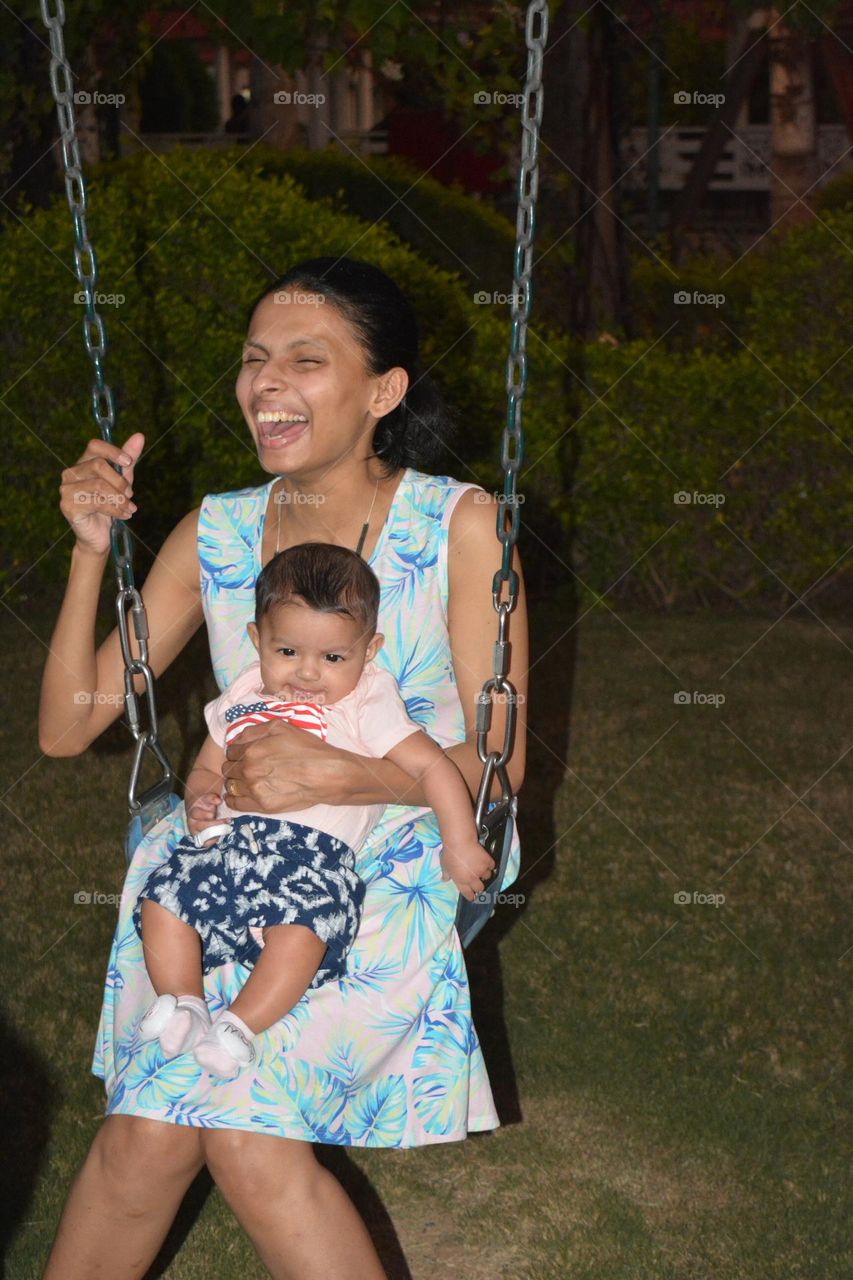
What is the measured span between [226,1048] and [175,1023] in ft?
0.28

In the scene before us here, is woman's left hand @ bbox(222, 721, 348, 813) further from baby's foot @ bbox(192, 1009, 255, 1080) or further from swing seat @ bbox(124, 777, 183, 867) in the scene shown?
baby's foot @ bbox(192, 1009, 255, 1080)

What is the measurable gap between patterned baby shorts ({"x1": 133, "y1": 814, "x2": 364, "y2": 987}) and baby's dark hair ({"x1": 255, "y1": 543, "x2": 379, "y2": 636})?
1.12ft

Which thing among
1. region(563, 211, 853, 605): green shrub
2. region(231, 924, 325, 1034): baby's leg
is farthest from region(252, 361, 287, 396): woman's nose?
region(563, 211, 853, 605): green shrub

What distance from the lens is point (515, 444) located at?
2471 mm

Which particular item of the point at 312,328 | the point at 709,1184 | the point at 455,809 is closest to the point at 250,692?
the point at 455,809

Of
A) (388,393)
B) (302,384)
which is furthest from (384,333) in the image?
(302,384)

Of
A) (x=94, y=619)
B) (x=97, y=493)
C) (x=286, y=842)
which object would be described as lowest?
(x=286, y=842)

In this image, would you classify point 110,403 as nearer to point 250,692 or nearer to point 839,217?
point 250,692

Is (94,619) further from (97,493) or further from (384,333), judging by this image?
(384,333)

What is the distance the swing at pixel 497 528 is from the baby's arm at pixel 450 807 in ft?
0.09

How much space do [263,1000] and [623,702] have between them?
4280 mm

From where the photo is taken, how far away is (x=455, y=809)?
7.85ft

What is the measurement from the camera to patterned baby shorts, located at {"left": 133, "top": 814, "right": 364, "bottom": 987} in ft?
7.41

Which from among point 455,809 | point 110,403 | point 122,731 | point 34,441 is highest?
point 110,403
